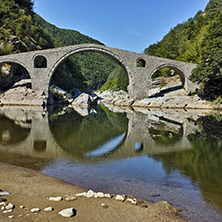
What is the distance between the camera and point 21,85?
28984 mm

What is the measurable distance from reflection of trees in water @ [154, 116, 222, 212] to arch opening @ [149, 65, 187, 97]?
21941 millimetres

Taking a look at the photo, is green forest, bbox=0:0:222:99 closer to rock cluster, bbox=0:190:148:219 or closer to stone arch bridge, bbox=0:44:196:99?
stone arch bridge, bbox=0:44:196:99

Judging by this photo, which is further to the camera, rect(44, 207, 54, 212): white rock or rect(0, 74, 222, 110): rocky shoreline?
rect(0, 74, 222, 110): rocky shoreline

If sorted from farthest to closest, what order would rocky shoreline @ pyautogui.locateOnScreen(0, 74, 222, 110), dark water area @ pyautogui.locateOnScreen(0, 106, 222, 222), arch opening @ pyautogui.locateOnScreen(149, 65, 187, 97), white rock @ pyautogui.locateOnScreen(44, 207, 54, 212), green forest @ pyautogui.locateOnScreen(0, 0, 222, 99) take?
arch opening @ pyautogui.locateOnScreen(149, 65, 187, 97)
rocky shoreline @ pyautogui.locateOnScreen(0, 74, 222, 110)
green forest @ pyautogui.locateOnScreen(0, 0, 222, 99)
dark water area @ pyautogui.locateOnScreen(0, 106, 222, 222)
white rock @ pyautogui.locateOnScreen(44, 207, 54, 212)

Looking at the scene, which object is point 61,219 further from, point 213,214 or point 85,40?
point 85,40

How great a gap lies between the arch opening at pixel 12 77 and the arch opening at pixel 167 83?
1788 centimetres

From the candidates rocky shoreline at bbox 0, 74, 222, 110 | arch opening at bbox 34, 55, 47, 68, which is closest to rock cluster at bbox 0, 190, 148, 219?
rocky shoreline at bbox 0, 74, 222, 110

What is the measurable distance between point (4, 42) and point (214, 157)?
3123cm

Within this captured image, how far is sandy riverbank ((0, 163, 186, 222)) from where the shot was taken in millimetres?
2588

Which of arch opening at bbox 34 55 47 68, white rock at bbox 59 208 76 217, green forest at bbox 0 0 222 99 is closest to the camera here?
white rock at bbox 59 208 76 217

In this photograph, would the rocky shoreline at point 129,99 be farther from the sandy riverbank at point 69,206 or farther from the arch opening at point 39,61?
the sandy riverbank at point 69,206

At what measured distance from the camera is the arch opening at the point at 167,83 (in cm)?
2983

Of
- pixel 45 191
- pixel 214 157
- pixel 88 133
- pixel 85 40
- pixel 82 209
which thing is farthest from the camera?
pixel 85 40

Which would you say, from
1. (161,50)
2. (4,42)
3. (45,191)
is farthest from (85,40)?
(45,191)
